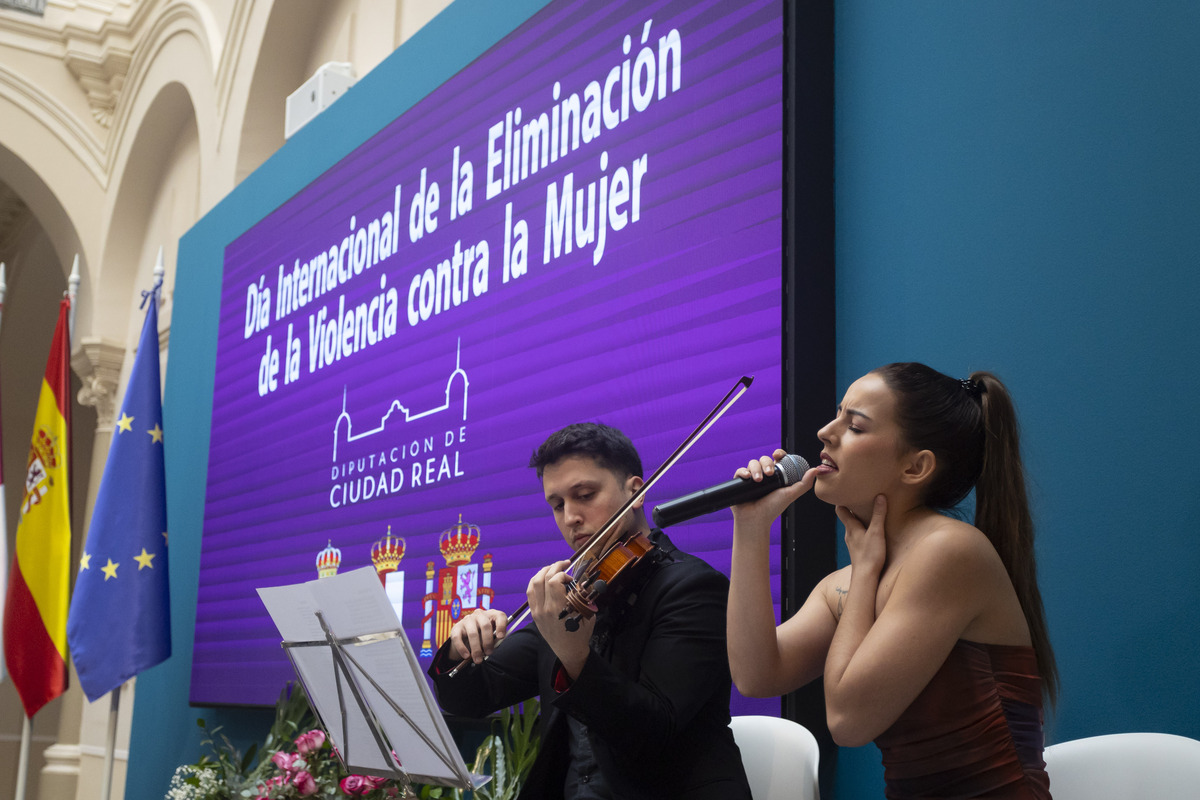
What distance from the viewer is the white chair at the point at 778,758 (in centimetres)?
192

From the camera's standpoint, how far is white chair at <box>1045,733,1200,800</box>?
149 centimetres

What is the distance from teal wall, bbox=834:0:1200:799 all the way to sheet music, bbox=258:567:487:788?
34.4 inches

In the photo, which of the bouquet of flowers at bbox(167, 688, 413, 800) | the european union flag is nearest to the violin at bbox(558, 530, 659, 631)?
the bouquet of flowers at bbox(167, 688, 413, 800)

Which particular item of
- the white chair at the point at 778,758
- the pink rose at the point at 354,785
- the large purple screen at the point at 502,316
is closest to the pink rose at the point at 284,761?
the pink rose at the point at 354,785

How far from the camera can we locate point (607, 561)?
1948mm

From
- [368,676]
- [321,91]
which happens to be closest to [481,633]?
[368,676]

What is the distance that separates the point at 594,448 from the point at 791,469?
58 cm

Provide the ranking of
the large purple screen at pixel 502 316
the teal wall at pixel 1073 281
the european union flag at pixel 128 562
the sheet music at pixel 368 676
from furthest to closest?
the european union flag at pixel 128 562 < the large purple screen at pixel 502 316 < the sheet music at pixel 368 676 < the teal wall at pixel 1073 281

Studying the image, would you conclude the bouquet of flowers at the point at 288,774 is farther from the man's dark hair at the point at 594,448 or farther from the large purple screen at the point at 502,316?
the man's dark hair at the point at 594,448

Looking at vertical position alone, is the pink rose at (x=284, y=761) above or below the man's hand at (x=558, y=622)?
below

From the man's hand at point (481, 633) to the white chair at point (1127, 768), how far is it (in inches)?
36.7

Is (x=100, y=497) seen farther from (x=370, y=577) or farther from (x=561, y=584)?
(x=561, y=584)

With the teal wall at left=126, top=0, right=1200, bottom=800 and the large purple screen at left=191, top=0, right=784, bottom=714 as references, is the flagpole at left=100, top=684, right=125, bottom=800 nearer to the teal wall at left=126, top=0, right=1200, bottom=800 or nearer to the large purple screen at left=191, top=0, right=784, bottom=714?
the large purple screen at left=191, top=0, right=784, bottom=714

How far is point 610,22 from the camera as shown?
319 cm
